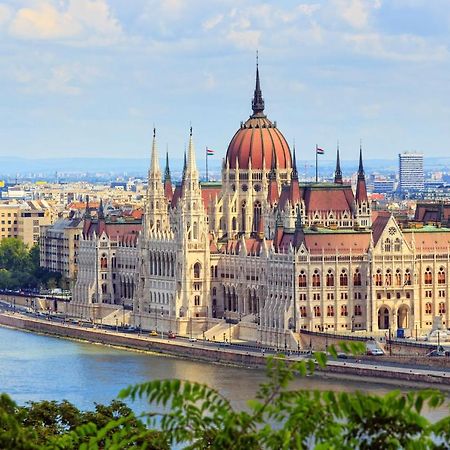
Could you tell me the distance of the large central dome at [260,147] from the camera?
104 meters

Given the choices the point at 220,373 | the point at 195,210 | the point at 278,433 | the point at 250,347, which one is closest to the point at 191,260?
the point at 195,210

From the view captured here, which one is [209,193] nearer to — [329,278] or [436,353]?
[329,278]

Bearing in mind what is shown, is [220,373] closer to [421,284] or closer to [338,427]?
[421,284]

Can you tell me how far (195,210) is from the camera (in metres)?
96.5

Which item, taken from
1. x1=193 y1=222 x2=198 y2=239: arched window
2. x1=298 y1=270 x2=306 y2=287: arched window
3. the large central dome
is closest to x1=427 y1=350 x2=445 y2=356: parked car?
x1=298 y1=270 x2=306 y2=287: arched window

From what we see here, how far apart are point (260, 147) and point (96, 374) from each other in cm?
2806

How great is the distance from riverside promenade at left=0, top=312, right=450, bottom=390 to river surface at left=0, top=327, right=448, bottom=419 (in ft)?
2.62

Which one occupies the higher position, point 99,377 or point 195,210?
point 195,210

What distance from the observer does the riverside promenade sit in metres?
74.5

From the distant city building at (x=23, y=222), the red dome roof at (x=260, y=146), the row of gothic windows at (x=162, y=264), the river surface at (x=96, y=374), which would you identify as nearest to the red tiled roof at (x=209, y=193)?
the red dome roof at (x=260, y=146)

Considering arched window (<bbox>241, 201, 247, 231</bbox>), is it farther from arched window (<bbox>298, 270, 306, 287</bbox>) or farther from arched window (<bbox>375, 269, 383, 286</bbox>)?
arched window (<bbox>298, 270, 306, 287</bbox>)

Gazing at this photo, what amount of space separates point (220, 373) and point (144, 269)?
23813 mm

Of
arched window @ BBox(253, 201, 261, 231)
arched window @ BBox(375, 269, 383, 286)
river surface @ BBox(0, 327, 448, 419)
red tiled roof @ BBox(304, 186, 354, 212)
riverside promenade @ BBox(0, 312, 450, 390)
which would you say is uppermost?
red tiled roof @ BBox(304, 186, 354, 212)

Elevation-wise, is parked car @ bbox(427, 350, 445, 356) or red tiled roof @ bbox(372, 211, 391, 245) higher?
red tiled roof @ bbox(372, 211, 391, 245)
